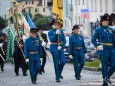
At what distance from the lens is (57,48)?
1977 cm

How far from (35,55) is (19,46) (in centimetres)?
453

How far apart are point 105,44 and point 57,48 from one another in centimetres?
356

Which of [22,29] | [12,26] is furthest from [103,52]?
[12,26]

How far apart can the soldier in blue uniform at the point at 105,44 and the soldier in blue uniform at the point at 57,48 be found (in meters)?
3.20

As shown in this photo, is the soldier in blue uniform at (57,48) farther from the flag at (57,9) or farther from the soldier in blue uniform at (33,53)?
the flag at (57,9)

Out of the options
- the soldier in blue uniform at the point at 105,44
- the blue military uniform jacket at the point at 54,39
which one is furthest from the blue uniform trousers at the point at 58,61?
the soldier in blue uniform at the point at 105,44

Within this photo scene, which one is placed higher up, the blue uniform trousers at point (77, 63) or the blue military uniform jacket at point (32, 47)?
the blue military uniform jacket at point (32, 47)

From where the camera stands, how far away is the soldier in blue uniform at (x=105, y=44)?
53.4ft

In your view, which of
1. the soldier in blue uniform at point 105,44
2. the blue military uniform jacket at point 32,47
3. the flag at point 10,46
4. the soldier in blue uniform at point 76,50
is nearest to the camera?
the soldier in blue uniform at point 105,44

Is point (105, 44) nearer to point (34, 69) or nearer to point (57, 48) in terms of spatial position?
point (57, 48)

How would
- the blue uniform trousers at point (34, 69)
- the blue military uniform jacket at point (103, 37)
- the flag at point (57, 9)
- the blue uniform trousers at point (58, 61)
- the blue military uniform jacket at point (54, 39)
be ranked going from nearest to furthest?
the blue military uniform jacket at point (103, 37) → the blue uniform trousers at point (34, 69) → the blue uniform trousers at point (58, 61) → the blue military uniform jacket at point (54, 39) → the flag at point (57, 9)

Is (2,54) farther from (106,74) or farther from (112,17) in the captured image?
(106,74)

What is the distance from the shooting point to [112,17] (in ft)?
66.5

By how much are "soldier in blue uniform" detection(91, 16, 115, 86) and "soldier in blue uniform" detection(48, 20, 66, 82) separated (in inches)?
126
